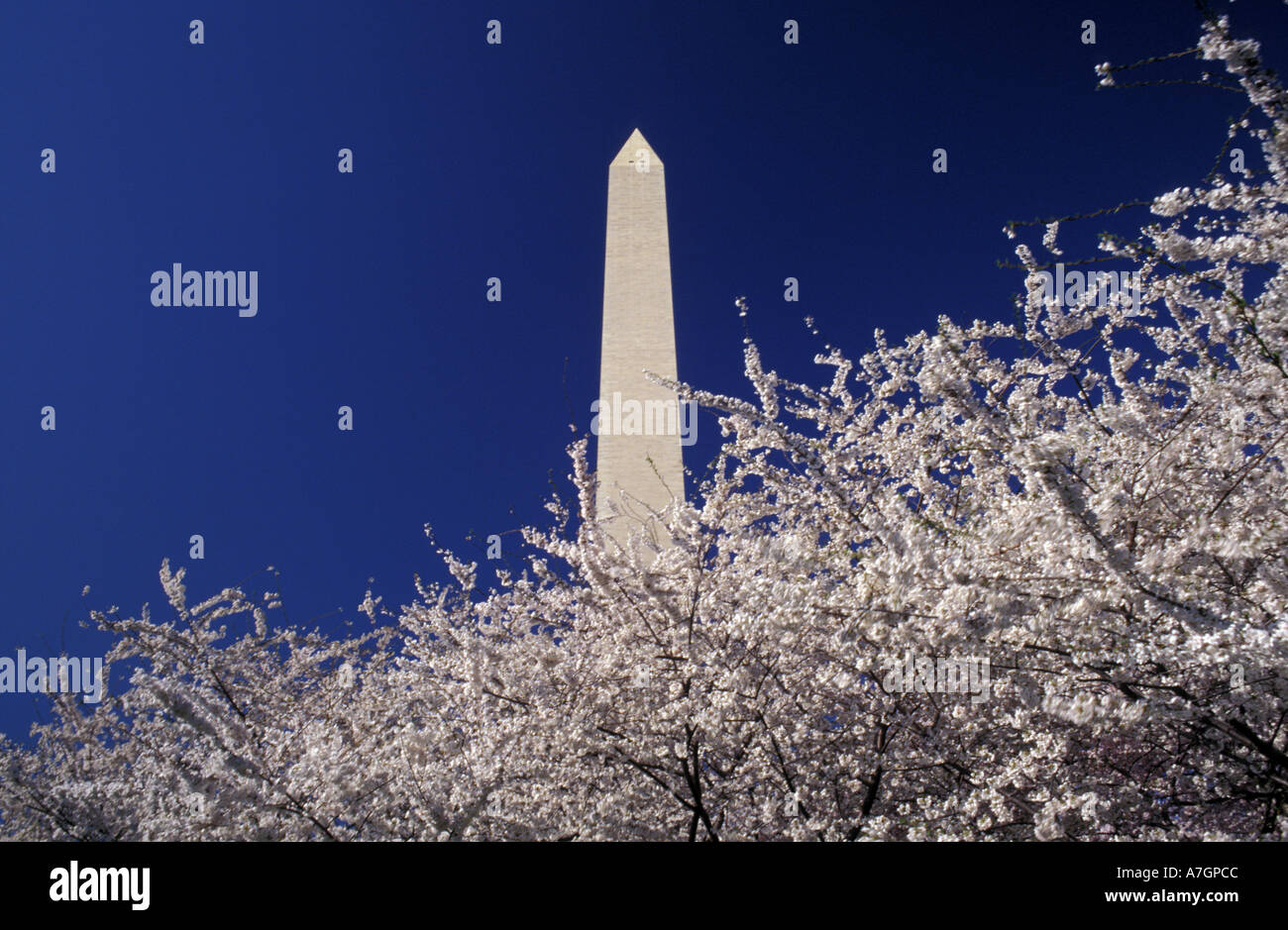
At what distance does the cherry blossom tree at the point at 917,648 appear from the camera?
6.79 feet

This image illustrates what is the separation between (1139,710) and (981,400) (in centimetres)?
96

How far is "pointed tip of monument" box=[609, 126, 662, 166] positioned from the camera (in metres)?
13.2

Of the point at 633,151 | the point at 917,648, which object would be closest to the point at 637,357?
the point at 633,151

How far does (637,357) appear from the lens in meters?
11.4

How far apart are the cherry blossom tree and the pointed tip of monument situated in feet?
32.0

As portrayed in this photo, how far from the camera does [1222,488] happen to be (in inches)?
106

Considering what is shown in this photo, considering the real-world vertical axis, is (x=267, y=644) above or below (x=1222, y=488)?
below

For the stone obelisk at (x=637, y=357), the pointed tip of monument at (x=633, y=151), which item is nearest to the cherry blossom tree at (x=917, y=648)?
the stone obelisk at (x=637, y=357)

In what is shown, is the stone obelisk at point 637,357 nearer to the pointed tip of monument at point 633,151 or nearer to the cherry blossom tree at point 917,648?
the pointed tip of monument at point 633,151
